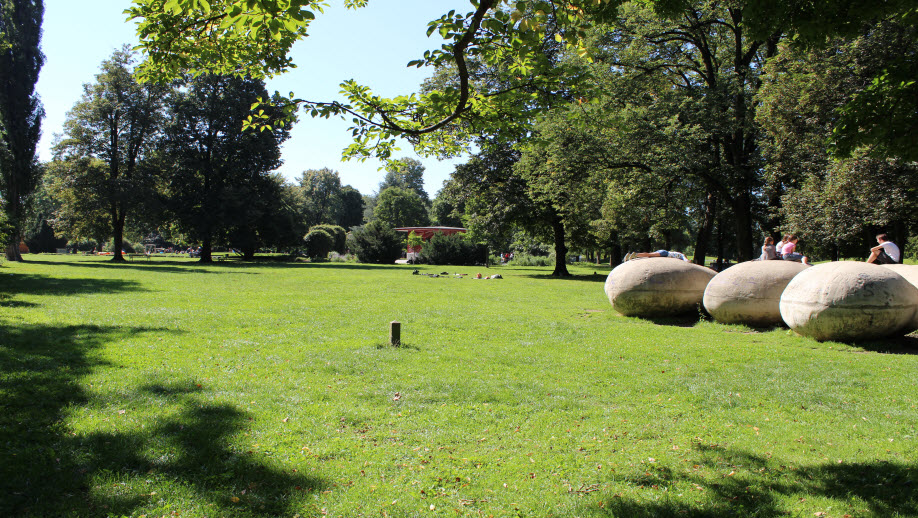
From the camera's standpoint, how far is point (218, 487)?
400cm

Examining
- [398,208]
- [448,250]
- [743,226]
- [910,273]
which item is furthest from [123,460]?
[398,208]

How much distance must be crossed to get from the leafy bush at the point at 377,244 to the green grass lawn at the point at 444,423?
40.8 m

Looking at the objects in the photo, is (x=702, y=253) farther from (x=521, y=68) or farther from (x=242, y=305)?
(x=521, y=68)

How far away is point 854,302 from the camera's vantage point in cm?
948

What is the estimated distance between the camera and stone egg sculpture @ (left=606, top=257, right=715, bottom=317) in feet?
42.7

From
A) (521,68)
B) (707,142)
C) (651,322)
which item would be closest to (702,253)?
(707,142)

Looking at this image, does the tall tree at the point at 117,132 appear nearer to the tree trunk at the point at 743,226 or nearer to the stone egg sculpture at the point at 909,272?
the tree trunk at the point at 743,226

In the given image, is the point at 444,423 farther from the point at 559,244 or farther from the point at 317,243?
the point at 317,243

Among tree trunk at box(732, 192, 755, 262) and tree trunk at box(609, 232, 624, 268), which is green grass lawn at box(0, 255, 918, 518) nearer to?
tree trunk at box(732, 192, 755, 262)

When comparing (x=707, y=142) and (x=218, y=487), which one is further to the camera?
(x=707, y=142)

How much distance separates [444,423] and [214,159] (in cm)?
4193

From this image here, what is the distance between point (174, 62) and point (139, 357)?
4254 mm

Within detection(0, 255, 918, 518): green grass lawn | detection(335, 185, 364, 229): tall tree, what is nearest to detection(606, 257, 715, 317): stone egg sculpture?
detection(0, 255, 918, 518): green grass lawn

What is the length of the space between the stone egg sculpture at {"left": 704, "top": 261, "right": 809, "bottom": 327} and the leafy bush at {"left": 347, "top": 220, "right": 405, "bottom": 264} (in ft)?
136
